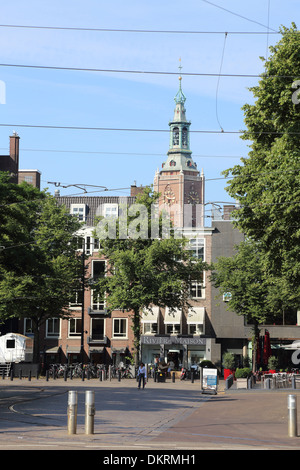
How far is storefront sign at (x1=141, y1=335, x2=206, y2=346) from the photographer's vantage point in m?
62.8

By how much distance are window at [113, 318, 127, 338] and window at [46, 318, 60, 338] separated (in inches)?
216

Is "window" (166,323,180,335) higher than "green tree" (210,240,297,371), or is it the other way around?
"green tree" (210,240,297,371)

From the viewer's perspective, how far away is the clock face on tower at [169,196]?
160m

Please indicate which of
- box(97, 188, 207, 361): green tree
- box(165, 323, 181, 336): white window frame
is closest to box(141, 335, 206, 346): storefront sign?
box(165, 323, 181, 336): white window frame

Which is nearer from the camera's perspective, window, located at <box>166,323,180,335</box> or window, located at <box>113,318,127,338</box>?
window, located at <box>166,323,180,335</box>

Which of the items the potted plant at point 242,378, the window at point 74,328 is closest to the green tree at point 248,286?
the potted plant at point 242,378

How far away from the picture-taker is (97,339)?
64562 mm

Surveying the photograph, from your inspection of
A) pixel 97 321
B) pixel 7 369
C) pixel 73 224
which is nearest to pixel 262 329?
pixel 97 321

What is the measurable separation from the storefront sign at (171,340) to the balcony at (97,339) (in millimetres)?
3554

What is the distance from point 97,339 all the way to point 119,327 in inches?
91.8

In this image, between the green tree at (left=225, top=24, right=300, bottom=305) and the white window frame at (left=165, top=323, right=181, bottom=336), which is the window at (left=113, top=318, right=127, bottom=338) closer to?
the white window frame at (left=165, top=323, right=181, bottom=336)

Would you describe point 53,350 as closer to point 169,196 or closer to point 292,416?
point 292,416

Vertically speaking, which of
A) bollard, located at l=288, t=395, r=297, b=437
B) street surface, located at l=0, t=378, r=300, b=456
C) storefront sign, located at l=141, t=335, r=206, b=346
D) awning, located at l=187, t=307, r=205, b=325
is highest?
awning, located at l=187, t=307, r=205, b=325
